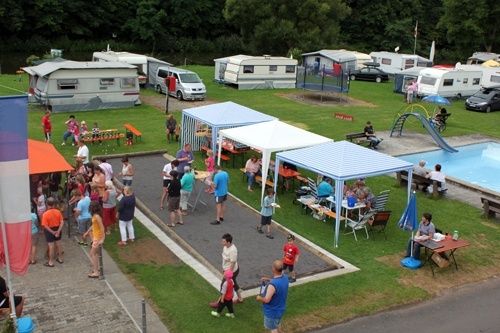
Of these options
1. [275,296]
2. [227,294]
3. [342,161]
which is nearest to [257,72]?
[342,161]

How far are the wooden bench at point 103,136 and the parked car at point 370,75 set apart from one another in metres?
26.8

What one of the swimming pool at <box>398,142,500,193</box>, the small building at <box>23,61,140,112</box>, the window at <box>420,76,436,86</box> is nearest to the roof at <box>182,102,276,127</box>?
the swimming pool at <box>398,142,500,193</box>

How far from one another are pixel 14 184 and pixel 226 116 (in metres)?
11.9

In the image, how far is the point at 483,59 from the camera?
51.5 meters

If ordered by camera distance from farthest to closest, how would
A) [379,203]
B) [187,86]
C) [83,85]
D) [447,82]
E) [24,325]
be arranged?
[447,82], [187,86], [83,85], [379,203], [24,325]

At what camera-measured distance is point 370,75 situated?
45.2 meters

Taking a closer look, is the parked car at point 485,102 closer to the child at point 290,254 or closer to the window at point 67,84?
the window at point 67,84

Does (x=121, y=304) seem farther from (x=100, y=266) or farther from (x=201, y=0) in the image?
(x=201, y=0)

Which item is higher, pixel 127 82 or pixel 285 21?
pixel 285 21

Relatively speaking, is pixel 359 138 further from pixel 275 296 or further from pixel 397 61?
pixel 397 61

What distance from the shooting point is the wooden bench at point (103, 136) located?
22.1 meters

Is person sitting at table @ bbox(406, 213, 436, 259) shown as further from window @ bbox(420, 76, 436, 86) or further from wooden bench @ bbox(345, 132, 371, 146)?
window @ bbox(420, 76, 436, 86)

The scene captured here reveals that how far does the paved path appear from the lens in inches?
408

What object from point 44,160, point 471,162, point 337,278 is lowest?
point 471,162
